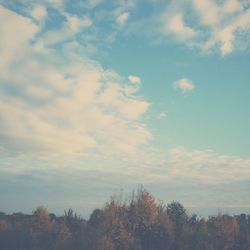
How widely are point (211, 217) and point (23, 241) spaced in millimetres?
41464

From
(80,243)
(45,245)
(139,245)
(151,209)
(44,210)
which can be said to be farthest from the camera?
(44,210)

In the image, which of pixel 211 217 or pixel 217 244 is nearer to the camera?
pixel 217 244

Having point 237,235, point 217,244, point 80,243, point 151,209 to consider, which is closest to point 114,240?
point 80,243

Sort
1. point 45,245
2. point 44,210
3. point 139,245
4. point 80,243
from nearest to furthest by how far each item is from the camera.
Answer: point 80,243
point 139,245
point 45,245
point 44,210

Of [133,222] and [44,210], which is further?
[44,210]

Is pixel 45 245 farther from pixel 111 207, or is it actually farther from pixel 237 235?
pixel 237 235

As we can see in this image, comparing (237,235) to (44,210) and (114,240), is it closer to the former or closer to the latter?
(114,240)

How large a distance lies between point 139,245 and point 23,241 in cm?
2912

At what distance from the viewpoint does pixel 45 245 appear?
77000mm

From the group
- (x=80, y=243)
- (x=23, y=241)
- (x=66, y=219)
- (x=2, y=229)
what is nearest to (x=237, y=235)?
(x=80, y=243)

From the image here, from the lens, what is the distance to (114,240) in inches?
2395

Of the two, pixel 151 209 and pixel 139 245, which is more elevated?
pixel 151 209

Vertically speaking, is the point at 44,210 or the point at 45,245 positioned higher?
the point at 44,210

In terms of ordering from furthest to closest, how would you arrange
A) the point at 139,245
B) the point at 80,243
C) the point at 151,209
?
the point at 151,209 → the point at 139,245 → the point at 80,243
